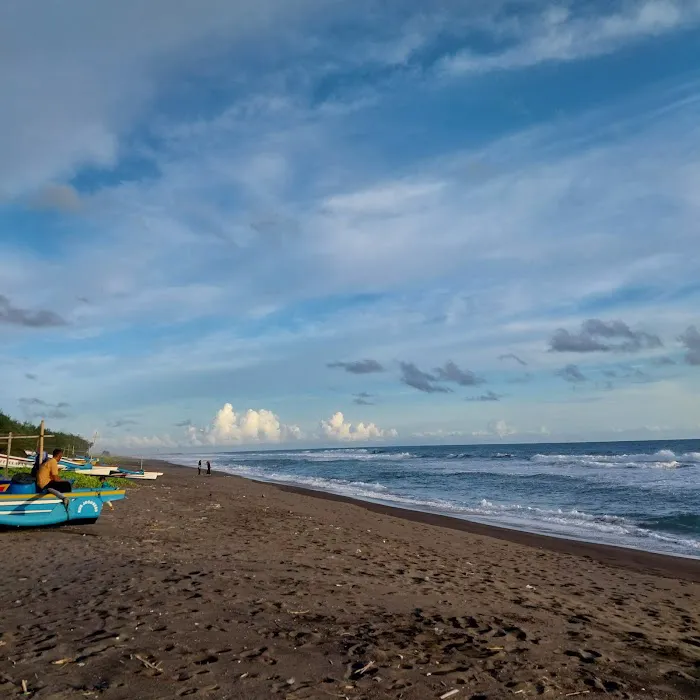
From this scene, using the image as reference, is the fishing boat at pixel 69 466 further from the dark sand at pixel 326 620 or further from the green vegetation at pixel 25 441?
the dark sand at pixel 326 620

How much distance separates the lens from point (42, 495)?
14594 mm

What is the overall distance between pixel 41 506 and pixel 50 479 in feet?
2.13

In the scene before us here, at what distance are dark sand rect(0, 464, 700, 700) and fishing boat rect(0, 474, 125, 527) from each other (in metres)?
0.41

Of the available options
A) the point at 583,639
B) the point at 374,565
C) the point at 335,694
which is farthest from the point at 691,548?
the point at 335,694

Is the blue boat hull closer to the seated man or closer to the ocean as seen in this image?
the seated man

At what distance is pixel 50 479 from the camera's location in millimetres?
14836

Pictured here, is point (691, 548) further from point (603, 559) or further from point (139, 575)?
point (139, 575)

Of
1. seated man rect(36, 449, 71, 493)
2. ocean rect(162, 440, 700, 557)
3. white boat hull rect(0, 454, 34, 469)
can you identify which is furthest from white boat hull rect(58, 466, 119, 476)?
seated man rect(36, 449, 71, 493)

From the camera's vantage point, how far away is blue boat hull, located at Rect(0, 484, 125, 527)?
14.3 m

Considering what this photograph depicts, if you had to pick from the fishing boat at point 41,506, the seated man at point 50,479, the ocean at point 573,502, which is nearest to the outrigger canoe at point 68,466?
the ocean at point 573,502

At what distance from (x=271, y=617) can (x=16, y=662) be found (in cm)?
274

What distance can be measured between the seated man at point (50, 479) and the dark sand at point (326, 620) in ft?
3.51

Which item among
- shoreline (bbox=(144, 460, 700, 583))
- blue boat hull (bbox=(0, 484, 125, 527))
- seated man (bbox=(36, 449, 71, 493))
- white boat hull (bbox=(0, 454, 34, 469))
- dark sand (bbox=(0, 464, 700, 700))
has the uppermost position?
white boat hull (bbox=(0, 454, 34, 469))

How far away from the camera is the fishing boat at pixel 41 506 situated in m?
14.3
